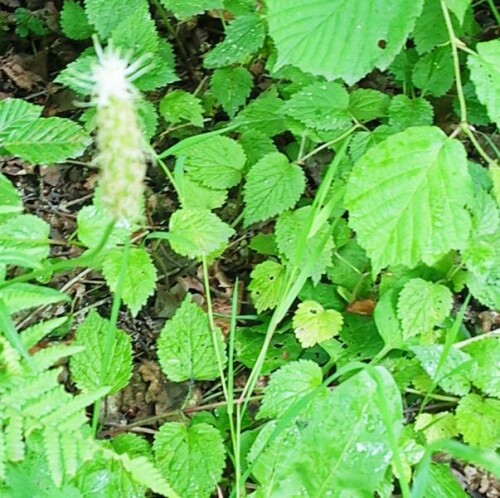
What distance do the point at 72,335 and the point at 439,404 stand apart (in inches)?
44.1

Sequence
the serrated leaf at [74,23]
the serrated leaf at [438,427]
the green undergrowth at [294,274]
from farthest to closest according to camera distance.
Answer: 1. the serrated leaf at [74,23]
2. the serrated leaf at [438,427]
3. the green undergrowth at [294,274]

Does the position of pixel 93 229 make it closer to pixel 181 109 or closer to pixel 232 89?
pixel 181 109

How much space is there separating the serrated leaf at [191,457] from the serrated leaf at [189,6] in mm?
1158

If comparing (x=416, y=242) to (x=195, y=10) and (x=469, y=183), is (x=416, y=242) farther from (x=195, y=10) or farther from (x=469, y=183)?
(x=195, y=10)

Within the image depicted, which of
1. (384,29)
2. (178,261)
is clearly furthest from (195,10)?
(178,261)

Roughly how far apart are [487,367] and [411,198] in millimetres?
512

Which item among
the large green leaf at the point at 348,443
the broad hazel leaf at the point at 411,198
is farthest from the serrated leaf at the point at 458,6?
the large green leaf at the point at 348,443

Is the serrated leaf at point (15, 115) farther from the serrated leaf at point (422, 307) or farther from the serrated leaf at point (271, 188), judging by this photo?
the serrated leaf at point (422, 307)

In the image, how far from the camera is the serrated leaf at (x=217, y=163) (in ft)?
7.50

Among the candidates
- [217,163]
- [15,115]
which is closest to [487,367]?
[217,163]

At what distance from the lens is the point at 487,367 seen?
196cm

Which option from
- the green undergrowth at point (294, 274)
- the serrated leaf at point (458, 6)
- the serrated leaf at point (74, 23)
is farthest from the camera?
the serrated leaf at point (74, 23)

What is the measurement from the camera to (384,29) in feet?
6.16

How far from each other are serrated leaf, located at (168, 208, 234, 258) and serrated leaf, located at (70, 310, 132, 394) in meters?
0.28
